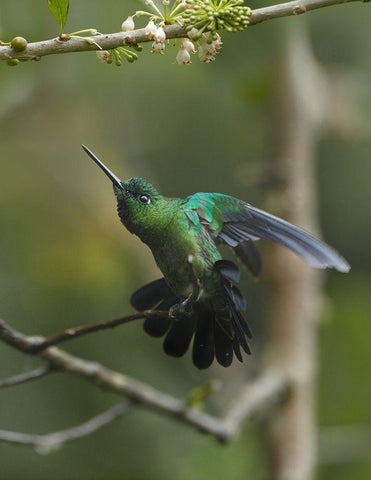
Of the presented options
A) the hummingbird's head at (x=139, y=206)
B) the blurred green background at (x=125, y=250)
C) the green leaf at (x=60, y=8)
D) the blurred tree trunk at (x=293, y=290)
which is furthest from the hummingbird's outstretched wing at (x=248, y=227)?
the blurred tree trunk at (x=293, y=290)

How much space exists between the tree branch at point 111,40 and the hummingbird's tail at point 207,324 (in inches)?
17.1

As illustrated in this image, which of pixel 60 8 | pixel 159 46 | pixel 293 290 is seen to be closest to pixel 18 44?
pixel 60 8

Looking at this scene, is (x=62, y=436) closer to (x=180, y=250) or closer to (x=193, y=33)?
(x=180, y=250)

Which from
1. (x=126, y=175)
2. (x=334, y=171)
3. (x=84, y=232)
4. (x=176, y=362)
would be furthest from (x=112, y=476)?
(x=334, y=171)

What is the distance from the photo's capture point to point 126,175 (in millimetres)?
4594

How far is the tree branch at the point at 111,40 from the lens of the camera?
1.26m

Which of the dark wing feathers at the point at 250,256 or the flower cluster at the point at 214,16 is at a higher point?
the flower cluster at the point at 214,16

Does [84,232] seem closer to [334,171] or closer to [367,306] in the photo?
[367,306]

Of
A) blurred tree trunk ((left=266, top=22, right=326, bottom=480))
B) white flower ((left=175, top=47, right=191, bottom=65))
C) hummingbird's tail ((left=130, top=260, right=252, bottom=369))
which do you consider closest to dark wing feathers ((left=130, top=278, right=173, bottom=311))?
hummingbird's tail ((left=130, top=260, right=252, bottom=369))

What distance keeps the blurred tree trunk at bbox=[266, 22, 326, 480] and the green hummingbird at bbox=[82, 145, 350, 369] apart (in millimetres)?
3011

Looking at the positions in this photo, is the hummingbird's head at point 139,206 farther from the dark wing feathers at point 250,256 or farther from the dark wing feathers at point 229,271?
the dark wing feathers at point 250,256

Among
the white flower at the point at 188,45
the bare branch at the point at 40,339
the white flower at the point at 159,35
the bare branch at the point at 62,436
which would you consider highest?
the white flower at the point at 159,35

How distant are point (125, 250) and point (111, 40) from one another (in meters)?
3.72

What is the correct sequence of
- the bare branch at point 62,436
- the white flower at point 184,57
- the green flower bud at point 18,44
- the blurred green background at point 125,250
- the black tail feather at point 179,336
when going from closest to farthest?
the green flower bud at point 18,44 → the white flower at point 184,57 → the black tail feather at point 179,336 → the bare branch at point 62,436 → the blurred green background at point 125,250
